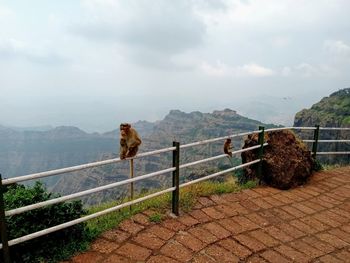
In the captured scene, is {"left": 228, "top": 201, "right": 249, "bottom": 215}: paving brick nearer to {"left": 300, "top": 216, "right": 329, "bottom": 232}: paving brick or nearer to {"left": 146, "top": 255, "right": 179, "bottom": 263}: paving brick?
{"left": 300, "top": 216, "right": 329, "bottom": 232}: paving brick

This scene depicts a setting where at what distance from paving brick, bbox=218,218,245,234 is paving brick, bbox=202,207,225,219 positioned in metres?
0.14

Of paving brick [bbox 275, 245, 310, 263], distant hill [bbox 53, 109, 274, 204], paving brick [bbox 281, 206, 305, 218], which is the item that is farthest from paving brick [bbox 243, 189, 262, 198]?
distant hill [bbox 53, 109, 274, 204]

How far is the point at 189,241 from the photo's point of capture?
489cm

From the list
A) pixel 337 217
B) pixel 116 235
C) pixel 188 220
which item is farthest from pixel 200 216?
pixel 337 217

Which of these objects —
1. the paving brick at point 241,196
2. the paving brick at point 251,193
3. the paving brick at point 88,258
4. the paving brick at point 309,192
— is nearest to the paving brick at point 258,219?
the paving brick at point 241,196

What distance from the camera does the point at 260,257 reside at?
Answer: 4695 millimetres

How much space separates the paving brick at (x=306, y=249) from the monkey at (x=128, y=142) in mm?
2733

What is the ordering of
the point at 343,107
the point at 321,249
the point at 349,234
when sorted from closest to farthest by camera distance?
the point at 321,249 < the point at 349,234 < the point at 343,107

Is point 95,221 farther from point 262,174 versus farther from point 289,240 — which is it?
point 262,174

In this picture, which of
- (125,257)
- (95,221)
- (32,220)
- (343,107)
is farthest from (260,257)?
(343,107)

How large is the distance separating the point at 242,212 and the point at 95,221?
2.55 metres

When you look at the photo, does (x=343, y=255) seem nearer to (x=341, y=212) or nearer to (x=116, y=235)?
(x=341, y=212)

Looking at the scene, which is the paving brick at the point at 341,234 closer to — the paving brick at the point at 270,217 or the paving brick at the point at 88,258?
the paving brick at the point at 270,217

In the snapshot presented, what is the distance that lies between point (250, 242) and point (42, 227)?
2890 millimetres
